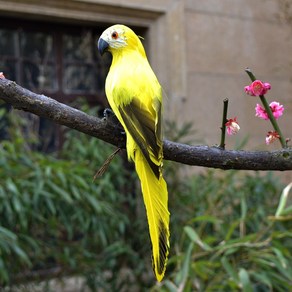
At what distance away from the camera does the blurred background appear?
2.10m

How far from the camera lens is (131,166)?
3018mm

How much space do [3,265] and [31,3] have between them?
4.27 feet

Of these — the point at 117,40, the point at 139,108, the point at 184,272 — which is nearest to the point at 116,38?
the point at 117,40

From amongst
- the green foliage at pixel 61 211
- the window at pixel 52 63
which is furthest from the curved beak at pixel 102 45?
the window at pixel 52 63

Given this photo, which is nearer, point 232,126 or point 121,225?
point 232,126

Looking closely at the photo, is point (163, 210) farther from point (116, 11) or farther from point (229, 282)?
point (116, 11)

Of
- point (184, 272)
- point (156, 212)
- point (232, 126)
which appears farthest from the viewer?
point (184, 272)

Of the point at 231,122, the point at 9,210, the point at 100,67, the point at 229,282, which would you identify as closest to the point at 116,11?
the point at 100,67

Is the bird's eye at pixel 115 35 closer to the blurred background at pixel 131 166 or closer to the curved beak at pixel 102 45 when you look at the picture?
the curved beak at pixel 102 45

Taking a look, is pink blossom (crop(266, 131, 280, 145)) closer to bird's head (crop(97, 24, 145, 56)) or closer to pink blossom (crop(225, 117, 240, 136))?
pink blossom (crop(225, 117, 240, 136))

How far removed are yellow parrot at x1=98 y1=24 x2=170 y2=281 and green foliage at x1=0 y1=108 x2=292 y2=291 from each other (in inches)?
46.3

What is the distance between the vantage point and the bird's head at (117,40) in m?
0.76

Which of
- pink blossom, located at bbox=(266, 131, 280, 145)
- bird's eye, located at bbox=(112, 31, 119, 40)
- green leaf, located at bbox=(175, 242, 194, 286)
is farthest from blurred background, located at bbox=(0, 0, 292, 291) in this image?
bird's eye, located at bbox=(112, 31, 119, 40)

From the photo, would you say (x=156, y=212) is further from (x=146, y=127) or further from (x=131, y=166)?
(x=131, y=166)
